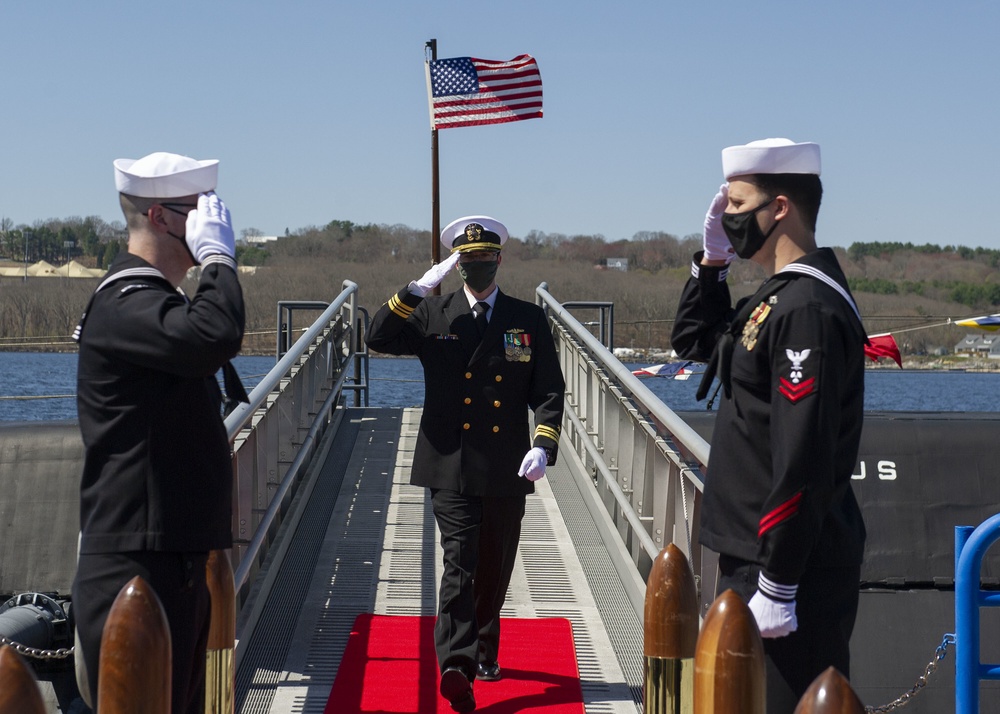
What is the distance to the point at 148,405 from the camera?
313 centimetres

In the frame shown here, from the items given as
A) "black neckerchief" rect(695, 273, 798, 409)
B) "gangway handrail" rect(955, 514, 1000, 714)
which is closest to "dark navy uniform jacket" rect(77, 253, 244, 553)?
"black neckerchief" rect(695, 273, 798, 409)

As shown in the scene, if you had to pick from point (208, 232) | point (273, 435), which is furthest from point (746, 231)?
point (273, 435)

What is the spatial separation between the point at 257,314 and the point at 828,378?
57.1 meters

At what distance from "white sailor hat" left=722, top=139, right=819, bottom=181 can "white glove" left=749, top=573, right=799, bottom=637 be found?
1.12m

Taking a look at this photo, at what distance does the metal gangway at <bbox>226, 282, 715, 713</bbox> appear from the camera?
551 centimetres

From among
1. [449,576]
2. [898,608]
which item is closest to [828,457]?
[449,576]

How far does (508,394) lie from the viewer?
5477 mm

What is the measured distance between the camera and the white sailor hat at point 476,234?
5.45 m

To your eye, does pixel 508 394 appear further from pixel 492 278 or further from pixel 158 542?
pixel 158 542

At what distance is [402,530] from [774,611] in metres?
5.22

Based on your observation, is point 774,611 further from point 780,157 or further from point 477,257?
point 477,257

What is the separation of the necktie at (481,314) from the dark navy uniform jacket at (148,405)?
2422mm

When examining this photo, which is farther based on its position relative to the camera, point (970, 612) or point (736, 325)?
point (970, 612)

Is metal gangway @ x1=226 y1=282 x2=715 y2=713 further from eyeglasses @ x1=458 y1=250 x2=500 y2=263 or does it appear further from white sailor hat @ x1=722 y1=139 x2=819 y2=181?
white sailor hat @ x1=722 y1=139 x2=819 y2=181
